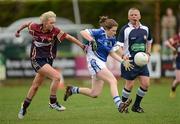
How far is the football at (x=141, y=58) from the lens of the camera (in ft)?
50.7

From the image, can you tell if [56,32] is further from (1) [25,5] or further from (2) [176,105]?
(1) [25,5]

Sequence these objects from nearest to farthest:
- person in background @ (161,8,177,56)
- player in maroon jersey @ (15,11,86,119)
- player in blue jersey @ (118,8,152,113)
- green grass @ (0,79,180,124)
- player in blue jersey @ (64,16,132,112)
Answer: green grass @ (0,79,180,124)
player in maroon jersey @ (15,11,86,119)
player in blue jersey @ (64,16,132,112)
player in blue jersey @ (118,8,152,113)
person in background @ (161,8,177,56)

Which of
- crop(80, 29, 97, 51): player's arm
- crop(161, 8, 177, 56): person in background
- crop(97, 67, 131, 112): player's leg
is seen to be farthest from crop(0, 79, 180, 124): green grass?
crop(161, 8, 177, 56): person in background

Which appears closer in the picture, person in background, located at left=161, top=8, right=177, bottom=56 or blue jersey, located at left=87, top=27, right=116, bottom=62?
blue jersey, located at left=87, top=27, right=116, bottom=62

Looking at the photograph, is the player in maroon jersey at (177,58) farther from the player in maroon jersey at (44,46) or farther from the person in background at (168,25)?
the person in background at (168,25)

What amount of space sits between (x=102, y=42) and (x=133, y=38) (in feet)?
3.78

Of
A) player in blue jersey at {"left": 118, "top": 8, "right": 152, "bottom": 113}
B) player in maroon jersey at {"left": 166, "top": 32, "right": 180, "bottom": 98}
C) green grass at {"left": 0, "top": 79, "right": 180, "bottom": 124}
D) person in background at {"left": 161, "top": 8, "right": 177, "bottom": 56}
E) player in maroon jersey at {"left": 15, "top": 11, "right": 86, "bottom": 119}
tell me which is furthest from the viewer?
person in background at {"left": 161, "top": 8, "right": 177, "bottom": 56}

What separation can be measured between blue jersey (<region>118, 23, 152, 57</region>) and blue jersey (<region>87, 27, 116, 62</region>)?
0.84 metres

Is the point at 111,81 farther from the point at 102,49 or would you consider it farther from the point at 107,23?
the point at 107,23

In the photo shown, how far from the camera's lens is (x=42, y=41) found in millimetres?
14961

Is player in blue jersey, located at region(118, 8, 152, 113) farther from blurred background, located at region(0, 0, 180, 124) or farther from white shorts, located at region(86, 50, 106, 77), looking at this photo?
white shorts, located at region(86, 50, 106, 77)

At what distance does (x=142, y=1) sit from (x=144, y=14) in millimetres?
871

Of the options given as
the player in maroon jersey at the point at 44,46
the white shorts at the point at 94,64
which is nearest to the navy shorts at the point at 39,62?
the player in maroon jersey at the point at 44,46

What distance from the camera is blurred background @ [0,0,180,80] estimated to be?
29281mm
